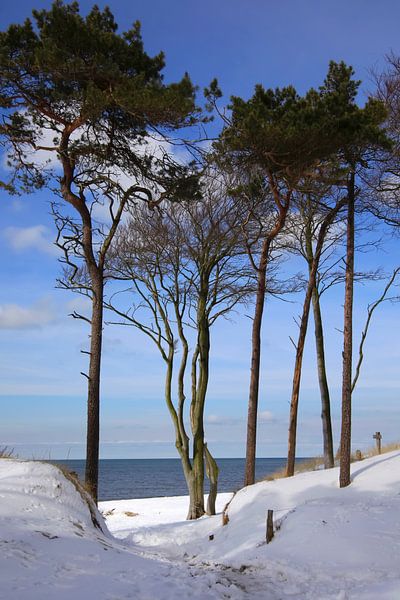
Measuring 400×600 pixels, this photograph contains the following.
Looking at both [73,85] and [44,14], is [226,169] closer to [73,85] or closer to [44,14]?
[73,85]

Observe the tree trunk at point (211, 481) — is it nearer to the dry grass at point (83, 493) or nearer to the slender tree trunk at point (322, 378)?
the slender tree trunk at point (322, 378)

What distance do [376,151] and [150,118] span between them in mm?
6843

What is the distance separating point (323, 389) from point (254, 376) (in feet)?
12.8

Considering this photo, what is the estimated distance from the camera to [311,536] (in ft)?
34.6

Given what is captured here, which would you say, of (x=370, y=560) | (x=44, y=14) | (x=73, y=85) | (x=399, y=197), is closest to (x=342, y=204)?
(x=399, y=197)

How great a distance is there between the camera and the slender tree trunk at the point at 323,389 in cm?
1988

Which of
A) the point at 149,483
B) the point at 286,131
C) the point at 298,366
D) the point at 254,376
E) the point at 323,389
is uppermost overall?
the point at 286,131

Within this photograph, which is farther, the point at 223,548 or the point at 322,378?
the point at 322,378

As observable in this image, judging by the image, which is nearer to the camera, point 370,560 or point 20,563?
point 20,563

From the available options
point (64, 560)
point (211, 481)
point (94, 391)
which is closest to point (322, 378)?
point (211, 481)

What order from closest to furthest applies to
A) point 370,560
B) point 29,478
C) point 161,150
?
point 370,560 → point 29,478 → point 161,150

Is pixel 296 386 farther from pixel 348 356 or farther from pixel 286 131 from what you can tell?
pixel 286 131

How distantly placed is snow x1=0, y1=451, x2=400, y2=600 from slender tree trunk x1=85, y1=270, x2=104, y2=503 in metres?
2.58

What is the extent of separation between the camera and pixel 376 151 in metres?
16.2
